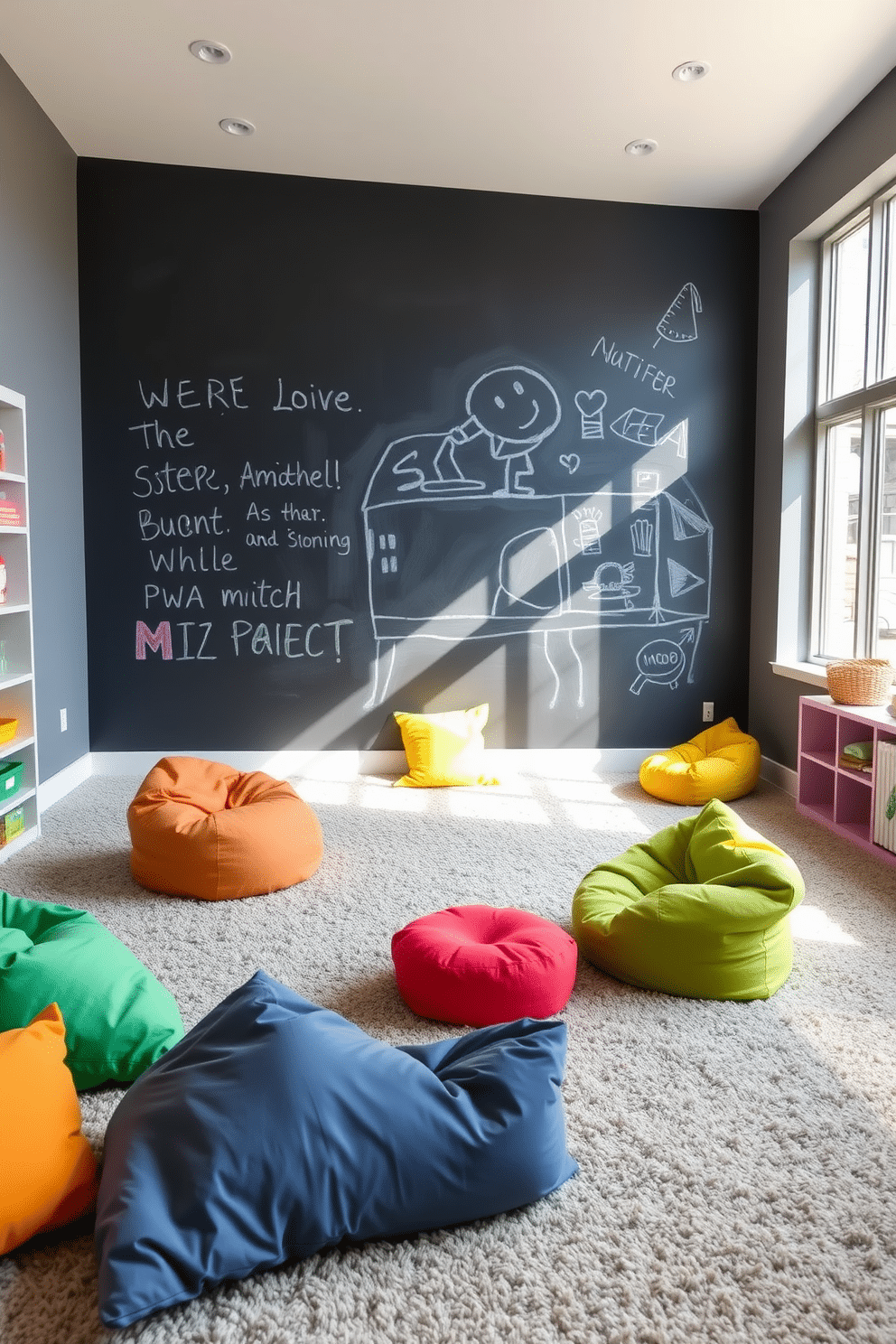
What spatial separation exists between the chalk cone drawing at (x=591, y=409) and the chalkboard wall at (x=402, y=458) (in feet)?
0.04

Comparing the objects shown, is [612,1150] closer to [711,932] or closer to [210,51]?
[711,932]

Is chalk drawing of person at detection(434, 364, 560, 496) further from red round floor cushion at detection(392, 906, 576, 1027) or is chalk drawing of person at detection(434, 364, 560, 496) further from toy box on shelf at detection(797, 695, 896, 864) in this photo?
red round floor cushion at detection(392, 906, 576, 1027)

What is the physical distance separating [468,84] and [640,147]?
937 millimetres

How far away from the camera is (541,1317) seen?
4.27 ft

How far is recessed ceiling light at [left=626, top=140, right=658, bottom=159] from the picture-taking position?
4047mm

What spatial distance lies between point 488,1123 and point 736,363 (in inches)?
173

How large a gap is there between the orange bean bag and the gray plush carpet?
0.24 ft

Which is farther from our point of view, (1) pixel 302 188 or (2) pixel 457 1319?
(1) pixel 302 188

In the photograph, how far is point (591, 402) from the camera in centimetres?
473

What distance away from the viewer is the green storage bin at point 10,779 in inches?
127

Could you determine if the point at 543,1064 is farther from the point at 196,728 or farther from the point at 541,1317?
the point at 196,728

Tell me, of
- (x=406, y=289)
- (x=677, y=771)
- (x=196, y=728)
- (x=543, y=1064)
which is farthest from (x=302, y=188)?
(x=543, y=1064)

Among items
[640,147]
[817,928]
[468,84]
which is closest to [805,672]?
[817,928]

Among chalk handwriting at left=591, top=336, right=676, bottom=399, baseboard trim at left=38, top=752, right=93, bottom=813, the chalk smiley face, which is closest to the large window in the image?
chalk handwriting at left=591, top=336, right=676, bottom=399
